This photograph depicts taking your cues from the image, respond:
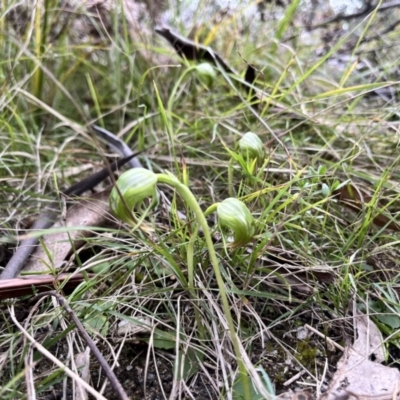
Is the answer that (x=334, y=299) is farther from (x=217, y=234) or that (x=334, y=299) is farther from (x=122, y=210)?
(x=122, y=210)

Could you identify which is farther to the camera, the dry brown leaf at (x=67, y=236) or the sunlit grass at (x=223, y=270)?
the dry brown leaf at (x=67, y=236)

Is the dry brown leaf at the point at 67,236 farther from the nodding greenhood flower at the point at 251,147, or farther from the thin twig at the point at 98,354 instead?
the nodding greenhood flower at the point at 251,147

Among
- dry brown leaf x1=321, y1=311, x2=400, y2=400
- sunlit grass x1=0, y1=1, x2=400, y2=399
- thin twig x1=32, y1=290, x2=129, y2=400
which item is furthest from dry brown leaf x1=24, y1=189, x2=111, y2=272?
dry brown leaf x1=321, y1=311, x2=400, y2=400

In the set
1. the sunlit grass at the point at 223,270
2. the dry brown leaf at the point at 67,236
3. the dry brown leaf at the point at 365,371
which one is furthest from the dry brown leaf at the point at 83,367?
the dry brown leaf at the point at 365,371

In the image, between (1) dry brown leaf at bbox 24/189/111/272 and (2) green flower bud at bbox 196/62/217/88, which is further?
(2) green flower bud at bbox 196/62/217/88

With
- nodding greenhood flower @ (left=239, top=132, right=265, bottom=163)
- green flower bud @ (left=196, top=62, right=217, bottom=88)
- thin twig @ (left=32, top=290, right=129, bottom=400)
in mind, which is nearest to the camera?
thin twig @ (left=32, top=290, right=129, bottom=400)

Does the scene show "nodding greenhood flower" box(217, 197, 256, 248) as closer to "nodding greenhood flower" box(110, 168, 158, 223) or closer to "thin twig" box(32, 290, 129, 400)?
"nodding greenhood flower" box(110, 168, 158, 223)

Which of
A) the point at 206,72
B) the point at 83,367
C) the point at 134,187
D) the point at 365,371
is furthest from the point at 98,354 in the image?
the point at 206,72

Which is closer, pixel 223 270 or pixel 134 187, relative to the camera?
pixel 134 187

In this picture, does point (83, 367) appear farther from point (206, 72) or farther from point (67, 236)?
point (206, 72)
